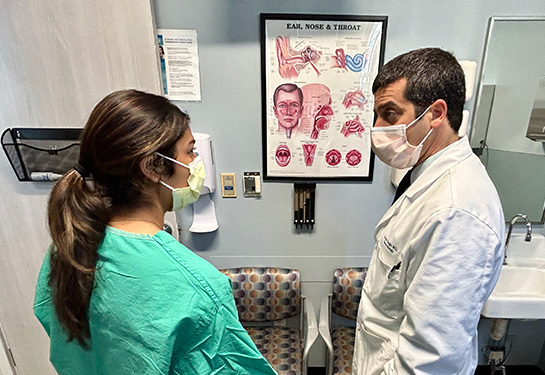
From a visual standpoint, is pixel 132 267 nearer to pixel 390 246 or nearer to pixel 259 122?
pixel 390 246

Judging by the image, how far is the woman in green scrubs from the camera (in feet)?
1.91

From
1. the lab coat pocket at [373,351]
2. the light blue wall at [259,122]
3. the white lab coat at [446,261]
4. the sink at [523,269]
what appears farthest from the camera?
the sink at [523,269]

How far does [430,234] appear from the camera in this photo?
729 millimetres

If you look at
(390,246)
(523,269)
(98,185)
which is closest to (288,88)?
(390,246)

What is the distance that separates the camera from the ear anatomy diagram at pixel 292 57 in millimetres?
1303

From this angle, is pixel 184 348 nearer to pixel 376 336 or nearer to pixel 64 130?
pixel 376 336

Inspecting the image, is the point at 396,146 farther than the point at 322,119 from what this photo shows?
No

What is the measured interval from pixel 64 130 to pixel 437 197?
1.42 metres

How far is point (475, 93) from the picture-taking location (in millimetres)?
1376

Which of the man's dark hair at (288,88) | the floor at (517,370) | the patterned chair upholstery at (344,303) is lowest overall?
the floor at (517,370)

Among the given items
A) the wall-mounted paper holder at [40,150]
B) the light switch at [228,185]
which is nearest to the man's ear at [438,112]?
the light switch at [228,185]

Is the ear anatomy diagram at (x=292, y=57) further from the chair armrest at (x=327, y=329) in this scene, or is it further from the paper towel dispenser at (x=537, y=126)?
the chair armrest at (x=327, y=329)

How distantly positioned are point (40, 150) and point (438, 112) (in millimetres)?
1514

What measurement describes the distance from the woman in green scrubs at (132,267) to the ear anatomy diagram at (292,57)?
31.2 inches
